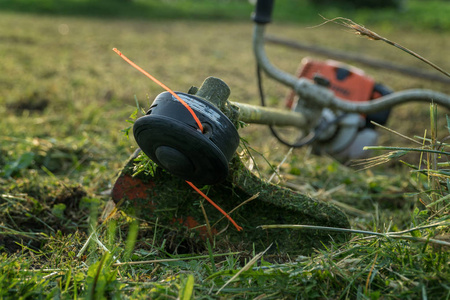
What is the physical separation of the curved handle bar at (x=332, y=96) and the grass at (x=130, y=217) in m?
0.21

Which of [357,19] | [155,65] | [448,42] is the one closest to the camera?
[155,65]

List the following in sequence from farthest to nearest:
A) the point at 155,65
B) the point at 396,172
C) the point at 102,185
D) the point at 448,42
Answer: the point at 448,42 → the point at 155,65 → the point at 396,172 → the point at 102,185

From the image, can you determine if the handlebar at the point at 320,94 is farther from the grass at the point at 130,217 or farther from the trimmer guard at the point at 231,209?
the trimmer guard at the point at 231,209

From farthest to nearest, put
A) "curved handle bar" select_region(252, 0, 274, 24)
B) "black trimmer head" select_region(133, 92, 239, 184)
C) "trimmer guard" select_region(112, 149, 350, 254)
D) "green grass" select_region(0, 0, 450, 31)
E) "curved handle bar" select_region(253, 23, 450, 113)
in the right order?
"green grass" select_region(0, 0, 450, 31), "curved handle bar" select_region(252, 0, 274, 24), "curved handle bar" select_region(253, 23, 450, 113), "trimmer guard" select_region(112, 149, 350, 254), "black trimmer head" select_region(133, 92, 239, 184)

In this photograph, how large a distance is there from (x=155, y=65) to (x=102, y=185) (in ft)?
13.1

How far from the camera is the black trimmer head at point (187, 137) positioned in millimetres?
1162

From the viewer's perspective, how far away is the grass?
3.92 ft

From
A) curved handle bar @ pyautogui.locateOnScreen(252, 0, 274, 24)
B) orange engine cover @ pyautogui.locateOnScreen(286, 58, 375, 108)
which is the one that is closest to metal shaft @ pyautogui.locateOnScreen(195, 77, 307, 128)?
curved handle bar @ pyautogui.locateOnScreen(252, 0, 274, 24)

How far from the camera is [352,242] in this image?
1368 mm

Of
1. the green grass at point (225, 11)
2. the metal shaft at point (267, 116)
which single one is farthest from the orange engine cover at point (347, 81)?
the green grass at point (225, 11)

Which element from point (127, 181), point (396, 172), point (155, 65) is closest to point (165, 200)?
point (127, 181)

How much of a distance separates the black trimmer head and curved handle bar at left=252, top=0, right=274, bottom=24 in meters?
1.51

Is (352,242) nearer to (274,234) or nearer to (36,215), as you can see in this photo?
(274,234)

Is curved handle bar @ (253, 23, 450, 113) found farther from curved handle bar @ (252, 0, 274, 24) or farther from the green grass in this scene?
the green grass
